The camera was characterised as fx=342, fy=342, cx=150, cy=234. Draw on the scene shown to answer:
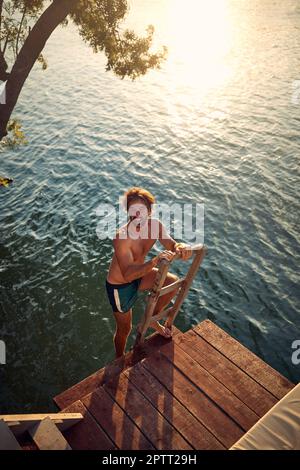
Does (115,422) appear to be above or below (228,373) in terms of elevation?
below

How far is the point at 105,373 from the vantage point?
5891 mm

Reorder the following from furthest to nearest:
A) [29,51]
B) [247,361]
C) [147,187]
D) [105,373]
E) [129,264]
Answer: [147,187] < [29,51] < [247,361] < [105,373] < [129,264]

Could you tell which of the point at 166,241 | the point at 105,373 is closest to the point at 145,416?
the point at 105,373

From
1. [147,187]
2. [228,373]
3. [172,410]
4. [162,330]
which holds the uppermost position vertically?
[147,187]

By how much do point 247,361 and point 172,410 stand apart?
66.0 inches

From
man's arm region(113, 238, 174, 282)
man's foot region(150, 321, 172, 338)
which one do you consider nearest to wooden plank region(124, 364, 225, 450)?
man's foot region(150, 321, 172, 338)

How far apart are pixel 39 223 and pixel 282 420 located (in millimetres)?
10224

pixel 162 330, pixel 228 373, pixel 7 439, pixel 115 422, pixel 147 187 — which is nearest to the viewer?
pixel 7 439

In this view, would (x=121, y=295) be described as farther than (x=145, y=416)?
Yes

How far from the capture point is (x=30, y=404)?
7.16m

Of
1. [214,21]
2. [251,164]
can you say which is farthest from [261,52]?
[251,164]

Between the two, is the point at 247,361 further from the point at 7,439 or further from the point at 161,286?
the point at 7,439

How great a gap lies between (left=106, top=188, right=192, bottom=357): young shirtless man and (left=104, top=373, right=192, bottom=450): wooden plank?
1.12m
